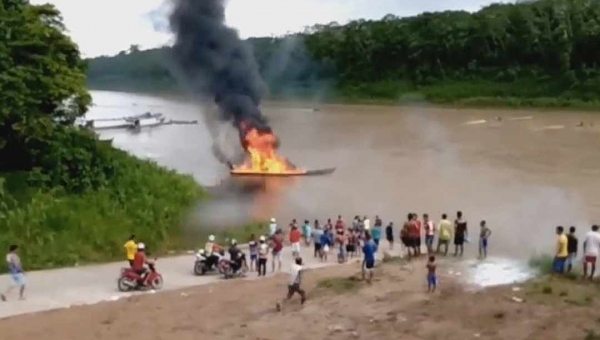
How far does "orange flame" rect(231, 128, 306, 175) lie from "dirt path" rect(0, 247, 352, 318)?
1982cm

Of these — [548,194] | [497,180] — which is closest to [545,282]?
[548,194]

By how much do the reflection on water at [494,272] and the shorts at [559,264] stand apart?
0.55 meters

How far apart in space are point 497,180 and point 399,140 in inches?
774

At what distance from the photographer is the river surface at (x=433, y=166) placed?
105 feet

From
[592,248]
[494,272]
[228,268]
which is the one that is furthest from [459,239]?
[228,268]

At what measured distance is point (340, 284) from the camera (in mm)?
19344

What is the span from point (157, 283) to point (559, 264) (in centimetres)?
873

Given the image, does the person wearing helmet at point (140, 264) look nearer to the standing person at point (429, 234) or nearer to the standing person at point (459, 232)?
the standing person at point (429, 234)

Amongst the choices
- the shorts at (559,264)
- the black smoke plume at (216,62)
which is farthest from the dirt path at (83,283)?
the black smoke plume at (216,62)

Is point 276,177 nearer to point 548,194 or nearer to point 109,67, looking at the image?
point 548,194

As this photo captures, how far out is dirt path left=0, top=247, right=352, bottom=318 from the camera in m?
18.2

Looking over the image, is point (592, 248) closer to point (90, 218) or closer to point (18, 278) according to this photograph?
point (18, 278)

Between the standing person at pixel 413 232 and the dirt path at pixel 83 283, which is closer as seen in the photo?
the dirt path at pixel 83 283

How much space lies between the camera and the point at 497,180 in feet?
134
